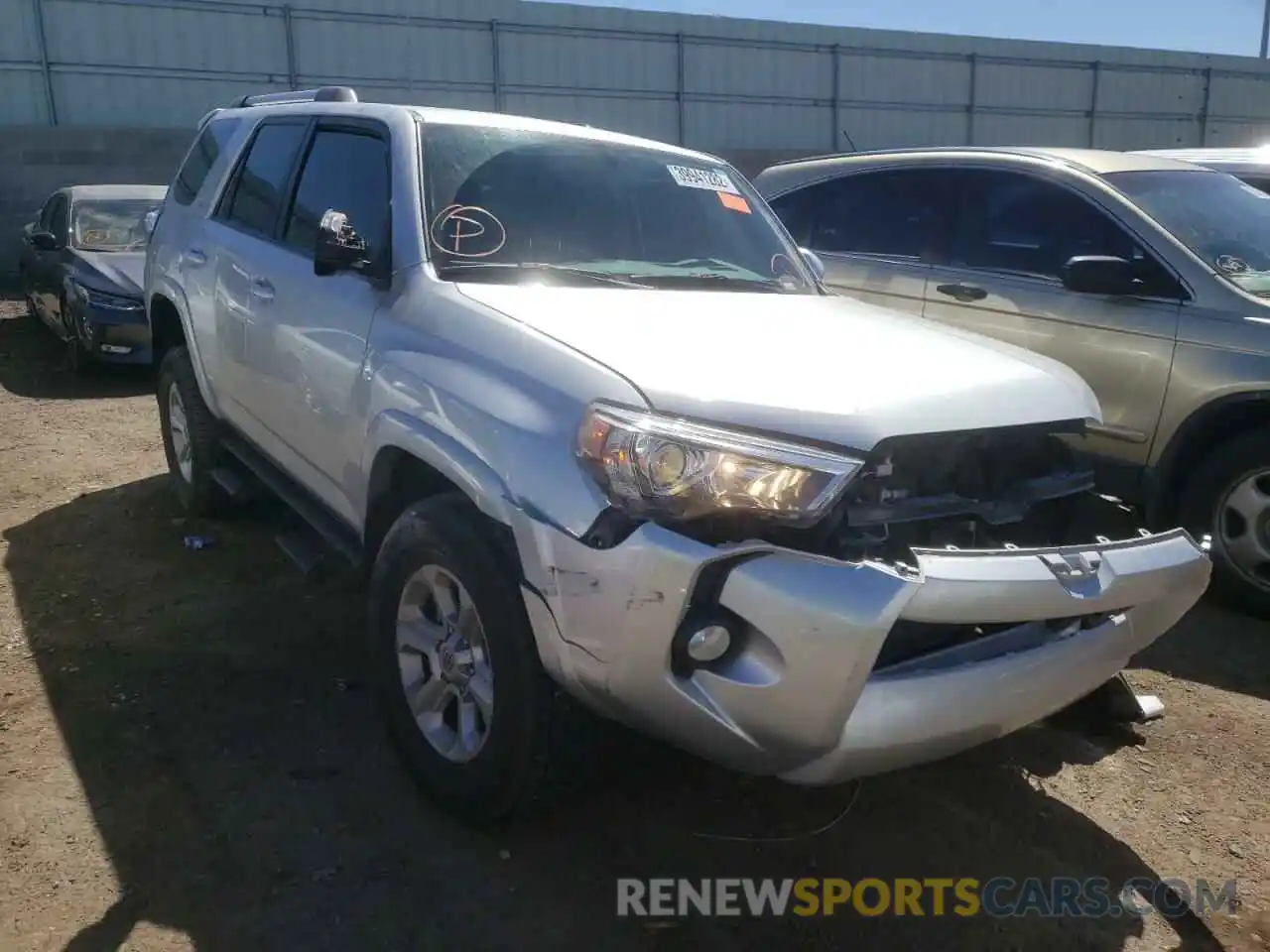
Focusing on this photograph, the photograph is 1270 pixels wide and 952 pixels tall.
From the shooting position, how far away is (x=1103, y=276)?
4.69 meters

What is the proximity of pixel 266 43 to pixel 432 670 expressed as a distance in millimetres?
16194

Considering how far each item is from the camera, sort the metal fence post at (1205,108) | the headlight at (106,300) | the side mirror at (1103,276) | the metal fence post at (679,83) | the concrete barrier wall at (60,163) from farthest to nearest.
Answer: the metal fence post at (1205,108) < the metal fence post at (679,83) < the concrete barrier wall at (60,163) < the headlight at (106,300) < the side mirror at (1103,276)

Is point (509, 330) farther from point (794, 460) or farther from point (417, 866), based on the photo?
point (417, 866)

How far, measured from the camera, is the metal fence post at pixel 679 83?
19359 millimetres

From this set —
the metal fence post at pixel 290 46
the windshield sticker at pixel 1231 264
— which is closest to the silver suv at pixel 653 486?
the windshield sticker at pixel 1231 264

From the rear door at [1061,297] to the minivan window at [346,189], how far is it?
294cm

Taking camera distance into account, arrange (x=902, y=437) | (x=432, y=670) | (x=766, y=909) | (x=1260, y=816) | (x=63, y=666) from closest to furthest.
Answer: (x=902, y=437) < (x=766, y=909) < (x=432, y=670) < (x=1260, y=816) < (x=63, y=666)

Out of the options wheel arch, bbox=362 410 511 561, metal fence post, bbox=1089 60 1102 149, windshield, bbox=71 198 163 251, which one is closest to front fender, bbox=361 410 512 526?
wheel arch, bbox=362 410 511 561

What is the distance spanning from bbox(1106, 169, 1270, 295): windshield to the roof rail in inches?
138

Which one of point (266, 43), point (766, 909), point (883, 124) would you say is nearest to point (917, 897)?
point (766, 909)

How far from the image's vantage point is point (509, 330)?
2752 mm

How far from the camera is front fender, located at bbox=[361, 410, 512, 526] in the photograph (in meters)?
2.52

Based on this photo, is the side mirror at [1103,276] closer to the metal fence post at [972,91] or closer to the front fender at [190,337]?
the front fender at [190,337]

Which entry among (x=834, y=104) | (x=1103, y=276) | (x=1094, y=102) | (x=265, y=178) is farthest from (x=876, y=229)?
(x=1094, y=102)
